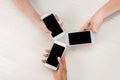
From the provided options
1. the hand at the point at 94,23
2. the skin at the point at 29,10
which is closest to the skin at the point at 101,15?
the hand at the point at 94,23

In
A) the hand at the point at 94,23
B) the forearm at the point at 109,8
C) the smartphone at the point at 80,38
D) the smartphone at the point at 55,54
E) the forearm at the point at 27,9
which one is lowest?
the smartphone at the point at 55,54

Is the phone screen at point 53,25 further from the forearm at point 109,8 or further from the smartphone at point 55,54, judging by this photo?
the forearm at point 109,8

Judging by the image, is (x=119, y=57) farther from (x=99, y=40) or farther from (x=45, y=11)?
(x=45, y=11)

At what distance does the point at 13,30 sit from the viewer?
3.80 feet

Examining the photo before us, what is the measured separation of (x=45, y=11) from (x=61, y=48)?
8.3 inches

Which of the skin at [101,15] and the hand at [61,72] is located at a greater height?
the skin at [101,15]

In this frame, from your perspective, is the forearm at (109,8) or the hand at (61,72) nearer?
the hand at (61,72)

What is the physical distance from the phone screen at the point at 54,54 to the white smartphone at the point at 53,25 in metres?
0.06

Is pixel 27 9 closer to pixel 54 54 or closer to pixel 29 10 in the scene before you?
pixel 29 10

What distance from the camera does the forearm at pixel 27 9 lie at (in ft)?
3.77

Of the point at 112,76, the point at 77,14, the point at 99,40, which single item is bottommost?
the point at 112,76

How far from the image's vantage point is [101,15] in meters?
1.15

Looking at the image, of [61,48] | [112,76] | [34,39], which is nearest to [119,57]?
[112,76]

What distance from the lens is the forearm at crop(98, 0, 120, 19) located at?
116 cm
